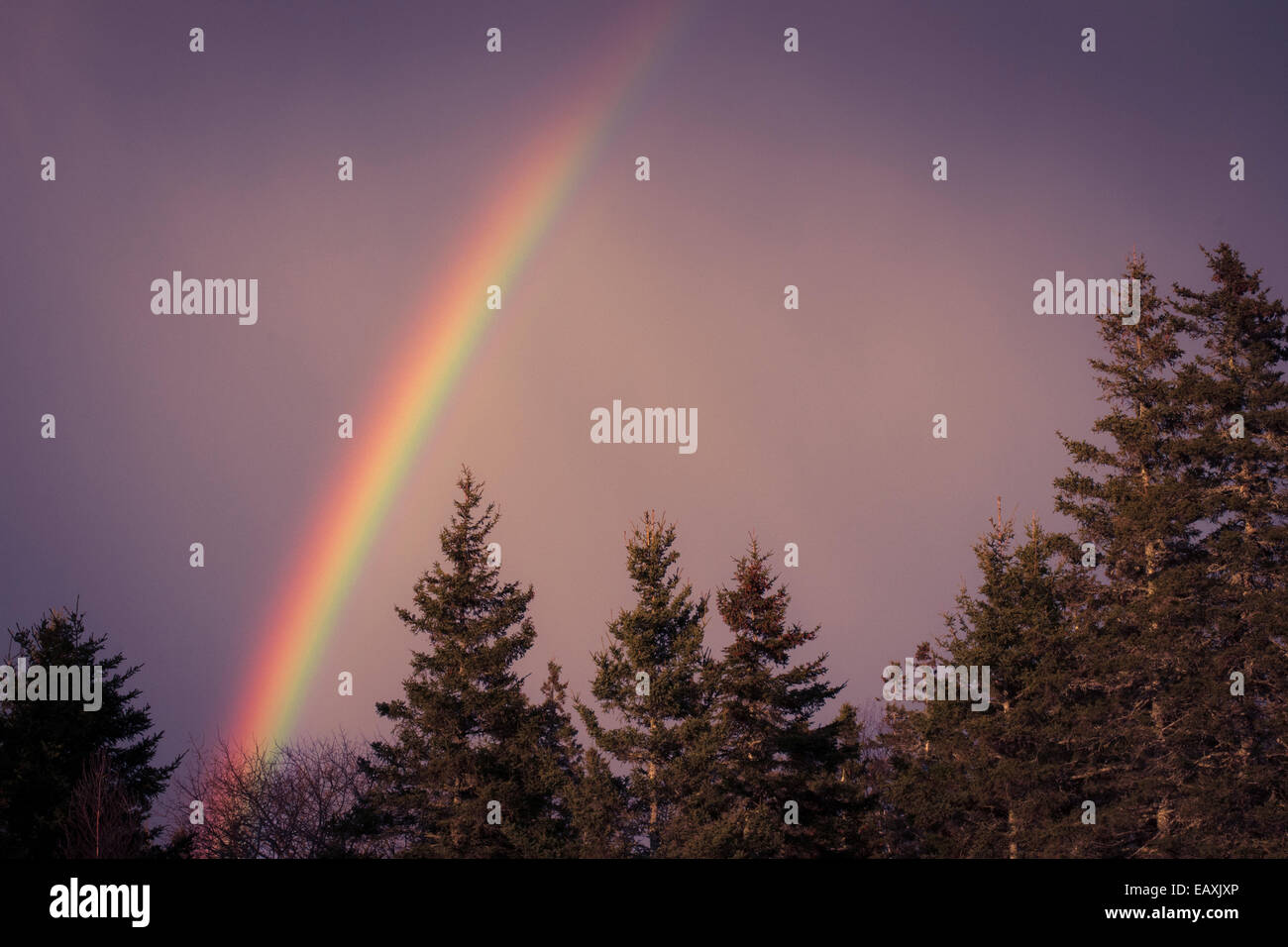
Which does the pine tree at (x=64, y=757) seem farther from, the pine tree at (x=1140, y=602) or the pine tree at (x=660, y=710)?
the pine tree at (x=1140, y=602)

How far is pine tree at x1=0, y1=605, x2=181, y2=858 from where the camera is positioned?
40812 mm

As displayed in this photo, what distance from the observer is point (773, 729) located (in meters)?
43.6

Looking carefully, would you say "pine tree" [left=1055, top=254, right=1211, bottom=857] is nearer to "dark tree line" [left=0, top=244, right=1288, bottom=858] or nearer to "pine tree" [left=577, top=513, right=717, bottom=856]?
"dark tree line" [left=0, top=244, right=1288, bottom=858]

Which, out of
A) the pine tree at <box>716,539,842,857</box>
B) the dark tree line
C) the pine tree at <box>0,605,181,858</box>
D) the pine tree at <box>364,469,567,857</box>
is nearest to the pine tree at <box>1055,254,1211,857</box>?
the dark tree line

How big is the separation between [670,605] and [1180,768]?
19.6 meters

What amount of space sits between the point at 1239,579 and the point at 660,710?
22280mm

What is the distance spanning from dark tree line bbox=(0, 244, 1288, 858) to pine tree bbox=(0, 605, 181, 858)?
117 millimetres

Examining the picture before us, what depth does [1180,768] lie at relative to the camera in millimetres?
40625

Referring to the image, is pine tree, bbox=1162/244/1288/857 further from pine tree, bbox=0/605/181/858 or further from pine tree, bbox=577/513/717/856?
pine tree, bbox=0/605/181/858

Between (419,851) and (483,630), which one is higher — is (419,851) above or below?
below

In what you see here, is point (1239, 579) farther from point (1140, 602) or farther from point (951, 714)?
point (951, 714)
